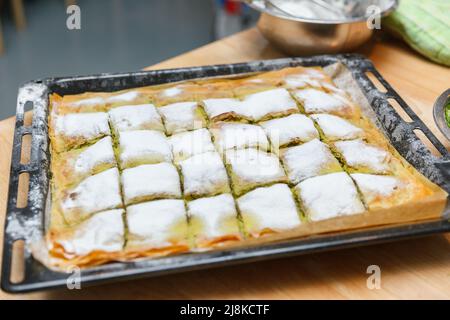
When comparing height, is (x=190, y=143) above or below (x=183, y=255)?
above

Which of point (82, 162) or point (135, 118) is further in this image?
point (135, 118)

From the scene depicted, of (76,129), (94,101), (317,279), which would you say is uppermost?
(94,101)

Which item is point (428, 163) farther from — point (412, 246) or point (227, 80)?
point (227, 80)

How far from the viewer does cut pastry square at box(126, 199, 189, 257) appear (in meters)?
1.01

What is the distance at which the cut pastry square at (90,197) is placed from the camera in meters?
1.10

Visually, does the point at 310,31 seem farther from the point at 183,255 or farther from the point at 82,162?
the point at 183,255

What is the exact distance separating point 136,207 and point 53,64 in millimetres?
2552

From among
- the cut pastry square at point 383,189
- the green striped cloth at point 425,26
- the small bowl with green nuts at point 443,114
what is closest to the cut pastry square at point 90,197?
the cut pastry square at point 383,189

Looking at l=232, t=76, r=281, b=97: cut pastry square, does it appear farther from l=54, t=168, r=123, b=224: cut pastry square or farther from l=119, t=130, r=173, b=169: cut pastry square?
l=54, t=168, r=123, b=224: cut pastry square

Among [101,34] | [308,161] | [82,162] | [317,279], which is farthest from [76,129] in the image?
[101,34]

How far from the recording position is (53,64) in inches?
131

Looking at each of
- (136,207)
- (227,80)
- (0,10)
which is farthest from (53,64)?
(136,207)

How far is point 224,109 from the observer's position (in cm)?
140

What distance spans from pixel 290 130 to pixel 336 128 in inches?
5.2
